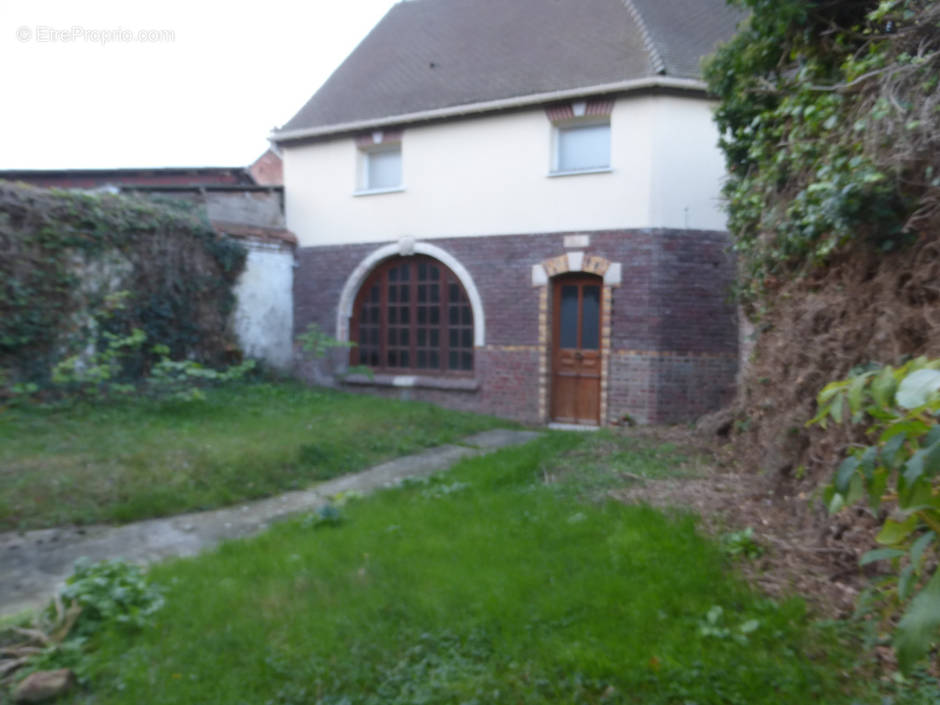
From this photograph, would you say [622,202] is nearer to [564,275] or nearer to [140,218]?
[564,275]

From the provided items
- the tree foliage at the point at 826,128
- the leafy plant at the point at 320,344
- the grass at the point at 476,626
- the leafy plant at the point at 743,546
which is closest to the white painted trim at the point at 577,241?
the tree foliage at the point at 826,128

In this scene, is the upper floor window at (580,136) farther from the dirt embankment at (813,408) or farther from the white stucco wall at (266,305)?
the white stucco wall at (266,305)

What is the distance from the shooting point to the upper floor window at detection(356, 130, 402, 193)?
40.7 feet

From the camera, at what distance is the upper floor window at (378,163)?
40.7 feet

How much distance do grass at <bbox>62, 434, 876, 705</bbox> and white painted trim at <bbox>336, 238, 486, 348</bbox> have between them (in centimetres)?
687

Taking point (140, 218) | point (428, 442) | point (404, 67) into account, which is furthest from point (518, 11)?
point (428, 442)

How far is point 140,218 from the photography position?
10273 mm

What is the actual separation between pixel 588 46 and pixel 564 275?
12.7ft

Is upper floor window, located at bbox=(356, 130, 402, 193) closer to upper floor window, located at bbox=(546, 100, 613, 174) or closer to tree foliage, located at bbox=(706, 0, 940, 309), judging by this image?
upper floor window, located at bbox=(546, 100, 613, 174)

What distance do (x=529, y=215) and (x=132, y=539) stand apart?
777 cm

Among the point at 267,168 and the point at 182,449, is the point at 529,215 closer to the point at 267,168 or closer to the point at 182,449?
the point at 182,449

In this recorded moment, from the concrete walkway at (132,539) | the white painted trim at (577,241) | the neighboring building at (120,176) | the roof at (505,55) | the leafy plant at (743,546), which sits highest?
Result: the roof at (505,55)

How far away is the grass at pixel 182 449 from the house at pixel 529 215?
1961 millimetres

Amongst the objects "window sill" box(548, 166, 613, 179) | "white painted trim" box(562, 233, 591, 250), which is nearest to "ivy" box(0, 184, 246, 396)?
"window sill" box(548, 166, 613, 179)
